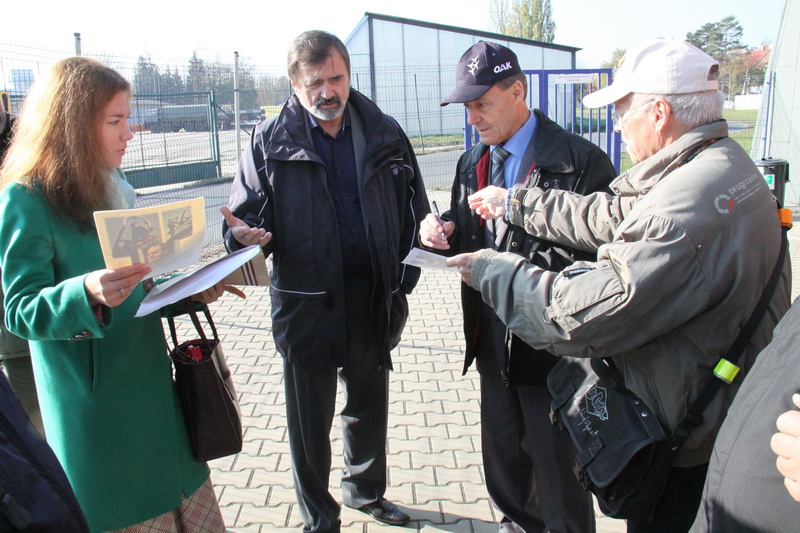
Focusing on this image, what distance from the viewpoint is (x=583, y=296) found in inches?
66.6

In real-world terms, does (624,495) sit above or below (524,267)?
below

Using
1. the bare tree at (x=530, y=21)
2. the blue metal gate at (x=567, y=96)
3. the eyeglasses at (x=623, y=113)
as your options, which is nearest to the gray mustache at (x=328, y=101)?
the eyeglasses at (x=623, y=113)

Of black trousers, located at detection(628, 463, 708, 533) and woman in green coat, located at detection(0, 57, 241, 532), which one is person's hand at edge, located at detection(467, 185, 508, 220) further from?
woman in green coat, located at detection(0, 57, 241, 532)

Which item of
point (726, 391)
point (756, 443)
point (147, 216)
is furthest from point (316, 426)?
point (756, 443)

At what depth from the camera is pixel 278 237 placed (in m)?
2.78

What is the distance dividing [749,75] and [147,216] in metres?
52.4

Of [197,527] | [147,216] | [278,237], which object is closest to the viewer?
[147,216]

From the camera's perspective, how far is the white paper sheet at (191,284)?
6.01 feet

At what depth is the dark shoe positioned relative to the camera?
10.0ft

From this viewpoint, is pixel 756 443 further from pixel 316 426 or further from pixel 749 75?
pixel 749 75

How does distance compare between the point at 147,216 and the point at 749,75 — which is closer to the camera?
the point at 147,216

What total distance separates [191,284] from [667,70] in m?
1.53

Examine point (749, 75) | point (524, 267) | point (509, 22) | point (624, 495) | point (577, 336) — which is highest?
point (509, 22)

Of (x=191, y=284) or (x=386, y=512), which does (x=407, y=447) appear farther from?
(x=191, y=284)
